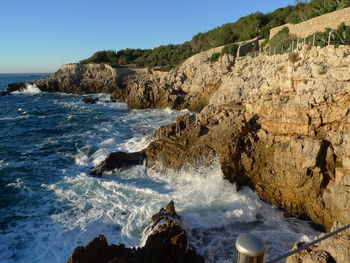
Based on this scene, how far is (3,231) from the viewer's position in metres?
8.95

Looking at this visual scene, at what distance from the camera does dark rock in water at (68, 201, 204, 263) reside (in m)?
6.20

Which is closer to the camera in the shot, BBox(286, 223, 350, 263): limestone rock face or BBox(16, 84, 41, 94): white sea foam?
BBox(286, 223, 350, 263): limestone rock face

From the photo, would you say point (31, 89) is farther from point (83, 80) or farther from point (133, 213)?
point (133, 213)

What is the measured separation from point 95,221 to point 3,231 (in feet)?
10.4

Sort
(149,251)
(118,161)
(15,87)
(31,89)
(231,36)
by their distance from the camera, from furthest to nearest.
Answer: (15,87), (31,89), (231,36), (118,161), (149,251)

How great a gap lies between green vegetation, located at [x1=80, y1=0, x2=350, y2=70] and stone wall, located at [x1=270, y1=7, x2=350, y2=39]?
829mm

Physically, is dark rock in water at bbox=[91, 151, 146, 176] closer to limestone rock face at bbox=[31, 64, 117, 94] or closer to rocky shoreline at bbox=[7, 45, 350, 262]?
rocky shoreline at bbox=[7, 45, 350, 262]

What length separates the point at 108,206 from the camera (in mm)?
10305

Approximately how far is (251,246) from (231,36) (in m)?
45.3

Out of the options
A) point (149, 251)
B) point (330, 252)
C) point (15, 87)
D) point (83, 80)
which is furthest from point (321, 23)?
point (15, 87)

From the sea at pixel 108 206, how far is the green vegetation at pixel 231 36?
50.0ft

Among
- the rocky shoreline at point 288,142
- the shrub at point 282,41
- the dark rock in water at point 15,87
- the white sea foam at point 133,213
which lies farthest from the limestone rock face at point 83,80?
the rocky shoreline at point 288,142

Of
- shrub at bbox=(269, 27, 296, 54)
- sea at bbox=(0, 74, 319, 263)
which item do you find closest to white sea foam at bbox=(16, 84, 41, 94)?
sea at bbox=(0, 74, 319, 263)

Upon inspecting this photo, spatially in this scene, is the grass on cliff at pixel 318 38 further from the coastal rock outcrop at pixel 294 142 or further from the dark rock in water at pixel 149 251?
the dark rock in water at pixel 149 251
